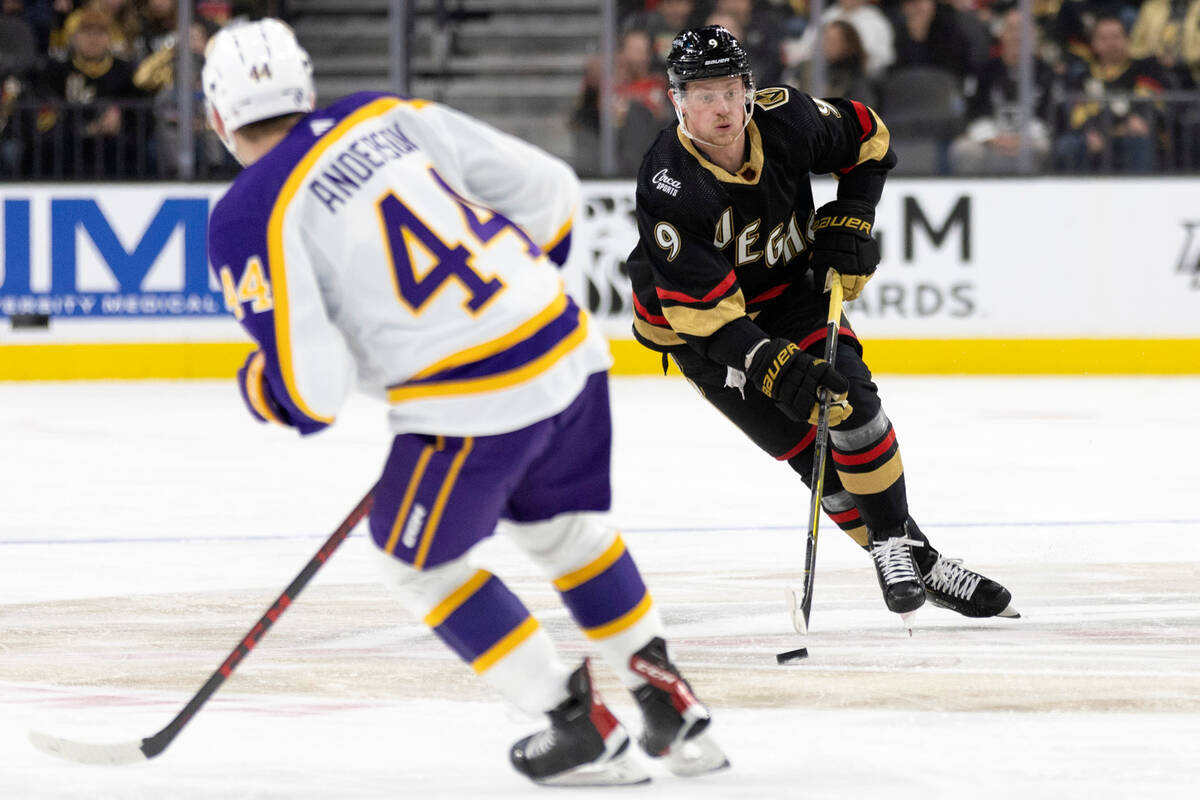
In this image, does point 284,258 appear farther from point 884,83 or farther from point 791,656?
point 884,83

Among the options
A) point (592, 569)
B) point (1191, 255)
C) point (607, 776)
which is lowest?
point (1191, 255)

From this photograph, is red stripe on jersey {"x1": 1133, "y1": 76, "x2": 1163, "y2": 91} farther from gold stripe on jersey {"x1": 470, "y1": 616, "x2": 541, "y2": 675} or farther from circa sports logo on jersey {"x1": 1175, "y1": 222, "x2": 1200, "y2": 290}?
gold stripe on jersey {"x1": 470, "y1": 616, "x2": 541, "y2": 675}

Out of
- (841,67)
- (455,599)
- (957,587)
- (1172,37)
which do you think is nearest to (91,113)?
(841,67)

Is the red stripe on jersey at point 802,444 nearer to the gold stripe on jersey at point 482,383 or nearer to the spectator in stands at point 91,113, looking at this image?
the gold stripe on jersey at point 482,383

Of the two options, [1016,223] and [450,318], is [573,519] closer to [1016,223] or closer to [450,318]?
[450,318]

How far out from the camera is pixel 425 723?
285cm

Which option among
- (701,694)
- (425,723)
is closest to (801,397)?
(701,694)

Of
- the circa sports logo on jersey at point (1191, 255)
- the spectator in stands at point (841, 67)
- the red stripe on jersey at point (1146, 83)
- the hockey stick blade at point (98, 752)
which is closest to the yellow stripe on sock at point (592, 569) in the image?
the hockey stick blade at point (98, 752)

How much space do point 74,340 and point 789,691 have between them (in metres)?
6.06

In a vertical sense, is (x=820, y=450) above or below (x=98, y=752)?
above

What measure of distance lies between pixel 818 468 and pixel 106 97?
6.00 metres

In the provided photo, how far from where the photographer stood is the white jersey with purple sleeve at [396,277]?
230cm

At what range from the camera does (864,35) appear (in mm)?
8641

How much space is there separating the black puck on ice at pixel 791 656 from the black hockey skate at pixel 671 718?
71cm
